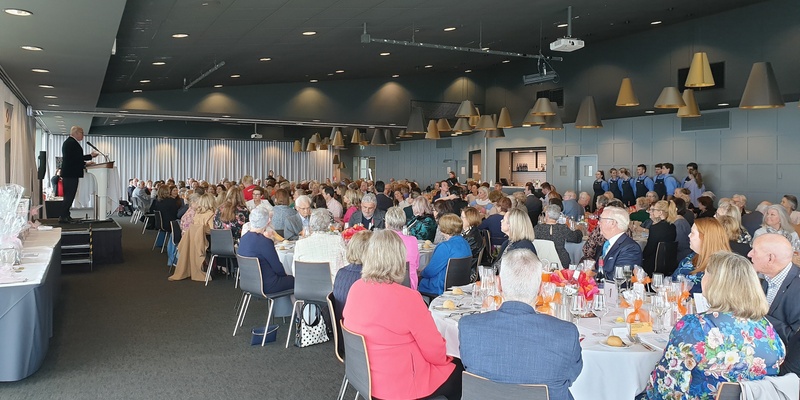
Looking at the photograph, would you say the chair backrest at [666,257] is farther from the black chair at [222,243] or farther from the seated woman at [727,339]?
the black chair at [222,243]

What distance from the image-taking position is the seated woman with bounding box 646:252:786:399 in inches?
111

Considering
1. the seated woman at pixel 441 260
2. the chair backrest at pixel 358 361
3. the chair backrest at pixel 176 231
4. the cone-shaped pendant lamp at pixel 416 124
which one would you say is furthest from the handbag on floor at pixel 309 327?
the cone-shaped pendant lamp at pixel 416 124

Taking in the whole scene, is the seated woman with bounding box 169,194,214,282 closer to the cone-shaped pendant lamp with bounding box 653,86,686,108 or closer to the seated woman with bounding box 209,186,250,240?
the seated woman with bounding box 209,186,250,240

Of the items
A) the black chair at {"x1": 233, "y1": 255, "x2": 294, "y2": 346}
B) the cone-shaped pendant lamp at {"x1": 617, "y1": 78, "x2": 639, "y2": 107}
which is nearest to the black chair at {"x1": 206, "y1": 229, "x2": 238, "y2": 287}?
the black chair at {"x1": 233, "y1": 255, "x2": 294, "y2": 346}

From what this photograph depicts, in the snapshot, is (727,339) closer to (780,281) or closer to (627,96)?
(780,281)

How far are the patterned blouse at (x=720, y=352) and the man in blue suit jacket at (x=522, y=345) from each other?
1.82 ft

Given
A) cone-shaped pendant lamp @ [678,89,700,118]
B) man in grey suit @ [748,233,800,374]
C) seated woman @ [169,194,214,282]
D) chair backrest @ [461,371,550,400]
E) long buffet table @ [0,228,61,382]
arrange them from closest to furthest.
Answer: chair backrest @ [461,371,550,400] < man in grey suit @ [748,233,800,374] < long buffet table @ [0,228,61,382] < seated woman @ [169,194,214,282] < cone-shaped pendant lamp @ [678,89,700,118]

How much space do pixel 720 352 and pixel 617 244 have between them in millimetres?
2444

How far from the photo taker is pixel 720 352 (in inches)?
111

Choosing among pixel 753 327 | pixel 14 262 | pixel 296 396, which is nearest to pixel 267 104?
pixel 14 262

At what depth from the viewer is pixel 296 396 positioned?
4695mm

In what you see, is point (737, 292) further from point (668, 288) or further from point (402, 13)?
point (402, 13)

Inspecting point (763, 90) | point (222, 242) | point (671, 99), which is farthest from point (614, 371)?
point (671, 99)

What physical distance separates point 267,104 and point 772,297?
14305 millimetres
